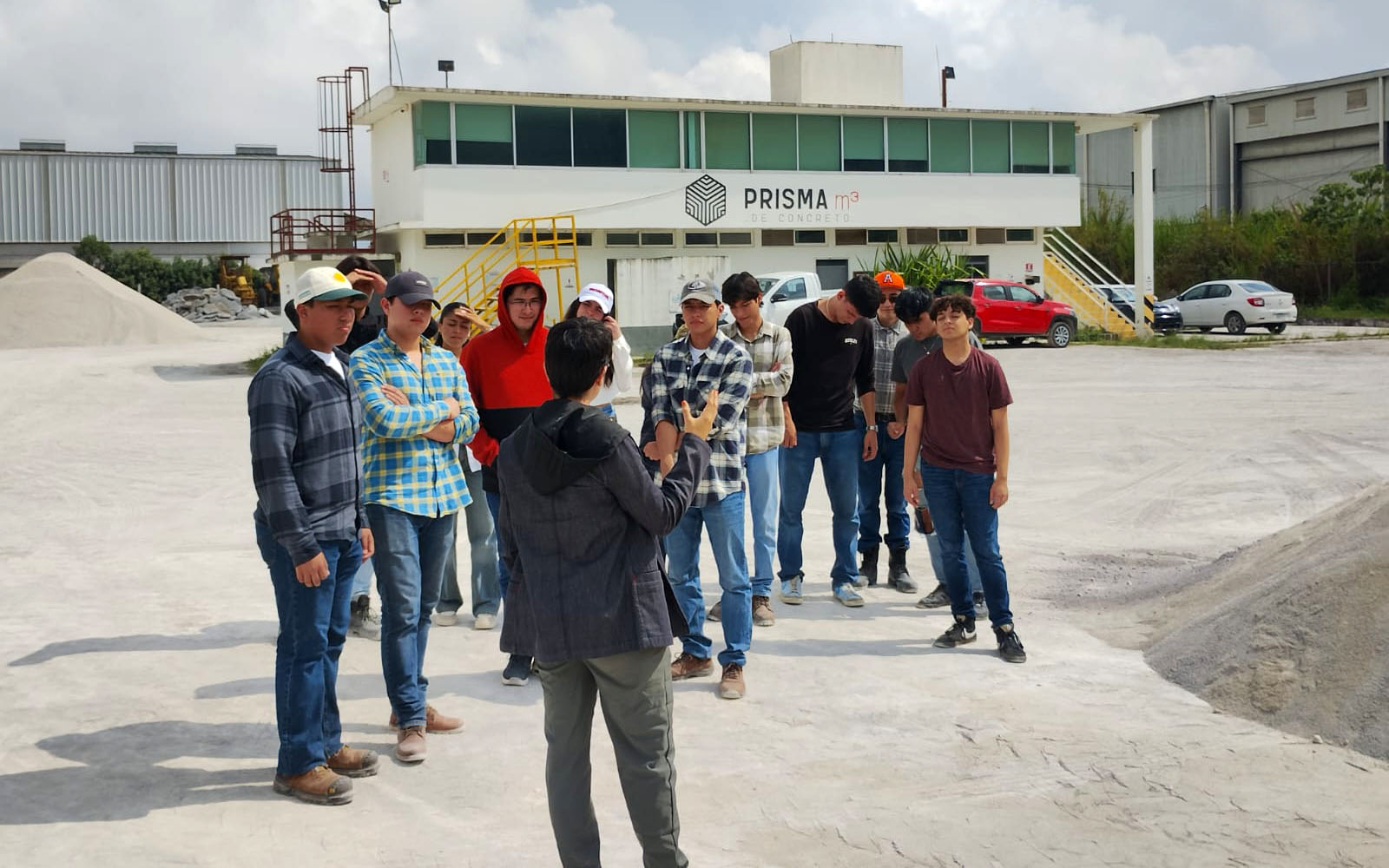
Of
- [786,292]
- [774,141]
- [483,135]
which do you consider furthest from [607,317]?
[774,141]

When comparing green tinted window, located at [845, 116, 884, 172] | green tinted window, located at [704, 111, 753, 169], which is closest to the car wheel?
green tinted window, located at [845, 116, 884, 172]

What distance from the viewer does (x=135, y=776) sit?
5094 millimetres

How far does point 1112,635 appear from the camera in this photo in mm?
7125

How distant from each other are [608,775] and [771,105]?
29.3 m

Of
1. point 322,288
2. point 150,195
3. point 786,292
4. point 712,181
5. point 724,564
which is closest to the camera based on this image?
point 322,288

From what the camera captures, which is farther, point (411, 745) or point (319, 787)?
point (411, 745)

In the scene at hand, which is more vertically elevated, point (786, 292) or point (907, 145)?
point (907, 145)

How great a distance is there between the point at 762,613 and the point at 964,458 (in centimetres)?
148

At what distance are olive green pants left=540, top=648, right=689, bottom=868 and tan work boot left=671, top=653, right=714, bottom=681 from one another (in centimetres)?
239

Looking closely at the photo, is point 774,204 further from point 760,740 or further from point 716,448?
point 760,740

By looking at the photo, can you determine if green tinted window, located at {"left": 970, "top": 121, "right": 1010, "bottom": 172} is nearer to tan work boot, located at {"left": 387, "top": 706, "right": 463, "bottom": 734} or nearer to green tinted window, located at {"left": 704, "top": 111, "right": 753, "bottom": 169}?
green tinted window, located at {"left": 704, "top": 111, "right": 753, "bottom": 169}

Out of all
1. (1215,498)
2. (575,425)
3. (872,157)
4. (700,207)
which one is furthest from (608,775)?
(872,157)

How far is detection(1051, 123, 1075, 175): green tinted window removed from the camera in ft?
120

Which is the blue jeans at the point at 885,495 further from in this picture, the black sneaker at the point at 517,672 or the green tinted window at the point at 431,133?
the green tinted window at the point at 431,133
